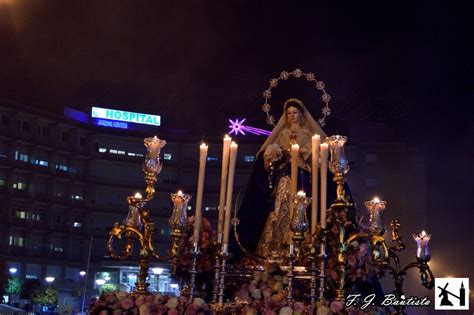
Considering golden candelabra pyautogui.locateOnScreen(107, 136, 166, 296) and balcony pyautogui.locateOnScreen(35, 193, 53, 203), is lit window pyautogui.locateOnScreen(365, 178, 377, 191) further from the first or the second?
golden candelabra pyautogui.locateOnScreen(107, 136, 166, 296)

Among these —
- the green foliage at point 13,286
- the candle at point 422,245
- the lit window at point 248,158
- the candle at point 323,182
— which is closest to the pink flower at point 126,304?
the candle at point 323,182

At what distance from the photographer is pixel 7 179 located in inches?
2889

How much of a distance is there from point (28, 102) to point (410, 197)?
40.3 metres

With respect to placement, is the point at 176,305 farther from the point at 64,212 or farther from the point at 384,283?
the point at 64,212

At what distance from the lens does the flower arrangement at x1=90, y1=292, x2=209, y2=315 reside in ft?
29.3

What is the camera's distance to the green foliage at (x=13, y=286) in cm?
6475

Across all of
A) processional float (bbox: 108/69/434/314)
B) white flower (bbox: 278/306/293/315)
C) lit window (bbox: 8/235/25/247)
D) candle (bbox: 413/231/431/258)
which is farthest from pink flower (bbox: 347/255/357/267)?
lit window (bbox: 8/235/25/247)

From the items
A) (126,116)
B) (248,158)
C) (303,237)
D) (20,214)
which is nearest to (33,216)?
(20,214)

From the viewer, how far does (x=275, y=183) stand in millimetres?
13461

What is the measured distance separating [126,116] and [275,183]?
72.4m

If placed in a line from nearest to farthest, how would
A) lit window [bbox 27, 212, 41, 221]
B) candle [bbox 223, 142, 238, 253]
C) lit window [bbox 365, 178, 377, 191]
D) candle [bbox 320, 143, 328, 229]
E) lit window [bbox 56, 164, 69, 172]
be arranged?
candle [bbox 320, 143, 328, 229], candle [bbox 223, 142, 238, 253], lit window [bbox 365, 178, 377, 191], lit window [bbox 27, 212, 41, 221], lit window [bbox 56, 164, 69, 172]

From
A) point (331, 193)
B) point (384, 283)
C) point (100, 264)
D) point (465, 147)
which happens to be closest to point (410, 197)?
point (384, 283)

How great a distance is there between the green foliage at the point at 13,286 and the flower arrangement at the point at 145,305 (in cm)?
5893

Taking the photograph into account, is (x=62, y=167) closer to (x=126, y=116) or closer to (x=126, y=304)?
(x=126, y=116)
